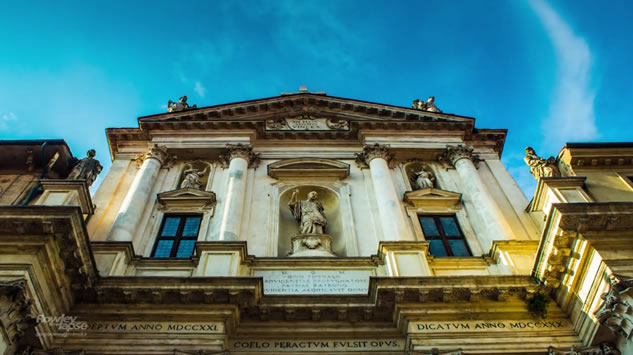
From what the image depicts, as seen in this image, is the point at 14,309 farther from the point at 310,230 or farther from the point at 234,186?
the point at 234,186

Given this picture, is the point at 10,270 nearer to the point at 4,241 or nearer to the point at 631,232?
the point at 4,241

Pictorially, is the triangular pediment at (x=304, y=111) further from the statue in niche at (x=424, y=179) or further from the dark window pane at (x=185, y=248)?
the dark window pane at (x=185, y=248)

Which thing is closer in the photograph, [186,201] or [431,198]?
[186,201]

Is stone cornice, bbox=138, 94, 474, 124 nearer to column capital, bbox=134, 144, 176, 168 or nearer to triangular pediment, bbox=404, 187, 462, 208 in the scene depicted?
column capital, bbox=134, 144, 176, 168

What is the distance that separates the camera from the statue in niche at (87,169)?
14398 millimetres

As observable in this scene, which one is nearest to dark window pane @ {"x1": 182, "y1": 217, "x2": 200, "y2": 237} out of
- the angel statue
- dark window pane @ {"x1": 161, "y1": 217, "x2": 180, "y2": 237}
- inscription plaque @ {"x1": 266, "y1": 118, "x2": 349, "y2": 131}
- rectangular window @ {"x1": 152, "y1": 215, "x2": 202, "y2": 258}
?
rectangular window @ {"x1": 152, "y1": 215, "x2": 202, "y2": 258}

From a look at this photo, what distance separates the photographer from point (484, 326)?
35.9 ft

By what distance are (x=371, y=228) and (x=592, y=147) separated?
25.0 ft

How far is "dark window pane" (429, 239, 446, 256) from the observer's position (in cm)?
1446

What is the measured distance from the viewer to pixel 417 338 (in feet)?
34.5

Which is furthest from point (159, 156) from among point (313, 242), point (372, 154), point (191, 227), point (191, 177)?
point (372, 154)

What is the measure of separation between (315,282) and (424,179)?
21.5 feet

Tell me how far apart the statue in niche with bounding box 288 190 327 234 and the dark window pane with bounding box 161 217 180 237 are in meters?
3.50

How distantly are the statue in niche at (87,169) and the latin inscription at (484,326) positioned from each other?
9.57 meters
